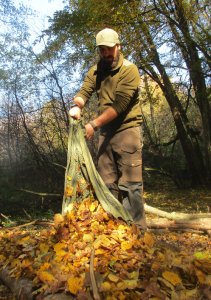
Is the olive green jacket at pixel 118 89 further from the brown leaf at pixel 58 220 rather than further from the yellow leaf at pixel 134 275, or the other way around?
the yellow leaf at pixel 134 275

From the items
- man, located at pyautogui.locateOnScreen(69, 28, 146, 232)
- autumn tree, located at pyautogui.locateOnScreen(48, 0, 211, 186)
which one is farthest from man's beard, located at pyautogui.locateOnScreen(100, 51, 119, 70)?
autumn tree, located at pyautogui.locateOnScreen(48, 0, 211, 186)

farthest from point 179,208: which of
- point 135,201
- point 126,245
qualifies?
point 126,245

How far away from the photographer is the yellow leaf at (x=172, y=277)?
116 cm

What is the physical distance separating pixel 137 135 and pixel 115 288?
1503 millimetres

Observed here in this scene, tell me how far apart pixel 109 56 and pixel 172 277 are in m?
1.97

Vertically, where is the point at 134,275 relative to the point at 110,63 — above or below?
below

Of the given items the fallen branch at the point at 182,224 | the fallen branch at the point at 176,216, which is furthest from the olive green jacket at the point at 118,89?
the fallen branch at the point at 176,216

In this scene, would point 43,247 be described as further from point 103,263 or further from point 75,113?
point 75,113

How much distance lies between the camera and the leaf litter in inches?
44.5

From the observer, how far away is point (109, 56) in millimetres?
2254

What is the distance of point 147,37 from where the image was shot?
6984mm

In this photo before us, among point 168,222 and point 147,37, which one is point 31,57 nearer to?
point 147,37

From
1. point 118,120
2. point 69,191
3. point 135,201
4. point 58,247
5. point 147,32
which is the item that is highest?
point 147,32

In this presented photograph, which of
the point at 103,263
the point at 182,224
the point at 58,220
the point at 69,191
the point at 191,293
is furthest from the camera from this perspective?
the point at 182,224
